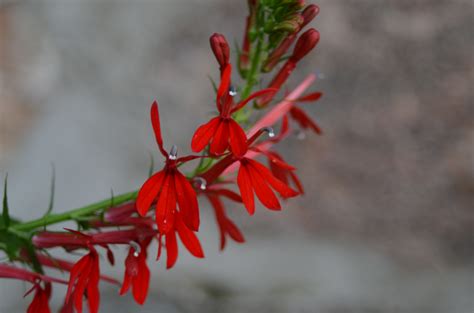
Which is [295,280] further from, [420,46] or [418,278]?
[420,46]

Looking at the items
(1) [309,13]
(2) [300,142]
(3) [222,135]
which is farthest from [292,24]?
(2) [300,142]

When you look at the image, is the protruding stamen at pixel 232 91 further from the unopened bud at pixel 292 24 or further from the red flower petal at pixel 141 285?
the red flower petal at pixel 141 285

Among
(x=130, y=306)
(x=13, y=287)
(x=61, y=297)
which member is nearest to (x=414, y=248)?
(x=130, y=306)

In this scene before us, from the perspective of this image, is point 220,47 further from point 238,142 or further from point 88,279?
point 88,279

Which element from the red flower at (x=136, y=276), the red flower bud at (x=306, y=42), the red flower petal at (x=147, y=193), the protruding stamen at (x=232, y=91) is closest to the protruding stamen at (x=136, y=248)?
the red flower at (x=136, y=276)

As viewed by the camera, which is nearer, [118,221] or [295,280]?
[118,221]

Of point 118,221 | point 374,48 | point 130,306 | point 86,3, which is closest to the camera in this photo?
point 118,221

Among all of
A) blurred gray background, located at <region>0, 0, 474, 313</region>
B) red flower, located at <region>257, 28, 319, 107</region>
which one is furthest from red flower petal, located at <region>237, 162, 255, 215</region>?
blurred gray background, located at <region>0, 0, 474, 313</region>
